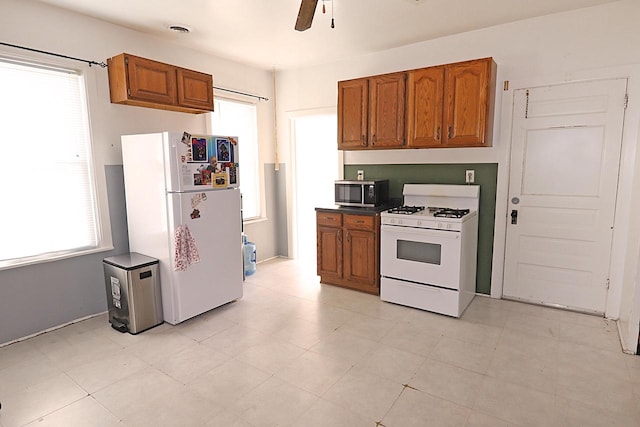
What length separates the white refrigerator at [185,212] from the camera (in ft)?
9.63

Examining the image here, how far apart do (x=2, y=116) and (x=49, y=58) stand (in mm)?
597

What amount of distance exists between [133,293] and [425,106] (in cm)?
314

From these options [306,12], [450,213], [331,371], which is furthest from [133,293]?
[450,213]

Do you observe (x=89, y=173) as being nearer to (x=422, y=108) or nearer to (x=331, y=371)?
(x=331, y=371)

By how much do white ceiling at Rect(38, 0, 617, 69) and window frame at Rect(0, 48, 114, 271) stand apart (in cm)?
48

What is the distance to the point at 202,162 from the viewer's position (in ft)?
10.1

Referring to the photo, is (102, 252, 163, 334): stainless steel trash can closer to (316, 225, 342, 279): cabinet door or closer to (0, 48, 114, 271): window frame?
(0, 48, 114, 271): window frame

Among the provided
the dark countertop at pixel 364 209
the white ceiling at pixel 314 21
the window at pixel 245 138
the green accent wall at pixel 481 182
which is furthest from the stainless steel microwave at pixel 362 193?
the white ceiling at pixel 314 21

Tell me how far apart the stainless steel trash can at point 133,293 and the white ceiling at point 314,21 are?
83.4 inches

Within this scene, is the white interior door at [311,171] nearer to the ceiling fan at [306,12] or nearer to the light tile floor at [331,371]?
the light tile floor at [331,371]

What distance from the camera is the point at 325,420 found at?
77.4 inches

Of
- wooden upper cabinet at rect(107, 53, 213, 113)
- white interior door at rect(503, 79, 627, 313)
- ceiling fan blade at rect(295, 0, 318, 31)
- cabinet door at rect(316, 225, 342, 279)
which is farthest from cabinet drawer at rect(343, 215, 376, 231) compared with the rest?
ceiling fan blade at rect(295, 0, 318, 31)

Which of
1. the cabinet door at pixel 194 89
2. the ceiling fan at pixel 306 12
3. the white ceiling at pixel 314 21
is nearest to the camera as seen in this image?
the ceiling fan at pixel 306 12

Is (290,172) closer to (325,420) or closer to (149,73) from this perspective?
(149,73)
